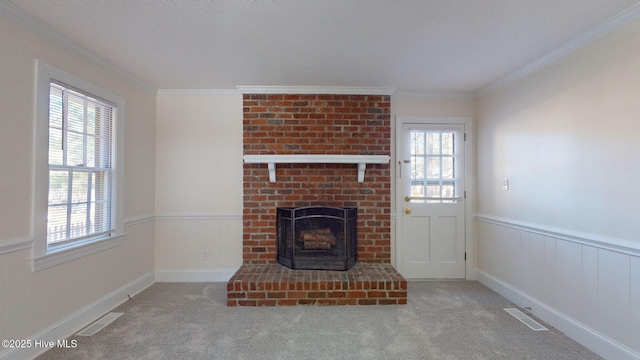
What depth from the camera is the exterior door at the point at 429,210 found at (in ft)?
11.6

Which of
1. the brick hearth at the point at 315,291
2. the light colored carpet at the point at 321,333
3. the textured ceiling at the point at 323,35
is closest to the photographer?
the textured ceiling at the point at 323,35

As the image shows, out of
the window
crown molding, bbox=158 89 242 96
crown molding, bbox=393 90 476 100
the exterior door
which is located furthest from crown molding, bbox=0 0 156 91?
the window

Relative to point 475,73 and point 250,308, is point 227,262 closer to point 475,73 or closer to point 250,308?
point 250,308

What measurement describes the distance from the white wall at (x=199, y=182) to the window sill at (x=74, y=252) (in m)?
0.68

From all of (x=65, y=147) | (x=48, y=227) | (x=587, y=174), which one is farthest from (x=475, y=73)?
(x=48, y=227)

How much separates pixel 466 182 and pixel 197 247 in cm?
355

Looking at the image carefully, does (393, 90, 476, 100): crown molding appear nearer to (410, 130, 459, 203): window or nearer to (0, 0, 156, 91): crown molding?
(410, 130, 459, 203): window

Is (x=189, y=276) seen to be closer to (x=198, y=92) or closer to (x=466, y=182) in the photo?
(x=198, y=92)

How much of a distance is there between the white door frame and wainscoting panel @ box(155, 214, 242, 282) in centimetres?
204

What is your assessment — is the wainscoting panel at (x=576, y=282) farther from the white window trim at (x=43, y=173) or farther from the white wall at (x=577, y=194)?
the white window trim at (x=43, y=173)

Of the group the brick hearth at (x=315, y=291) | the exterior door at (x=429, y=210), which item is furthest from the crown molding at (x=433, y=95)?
the brick hearth at (x=315, y=291)

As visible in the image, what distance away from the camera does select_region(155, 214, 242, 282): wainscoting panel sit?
345 cm

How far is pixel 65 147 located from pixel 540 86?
424cm

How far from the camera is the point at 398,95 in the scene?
3.50 metres
